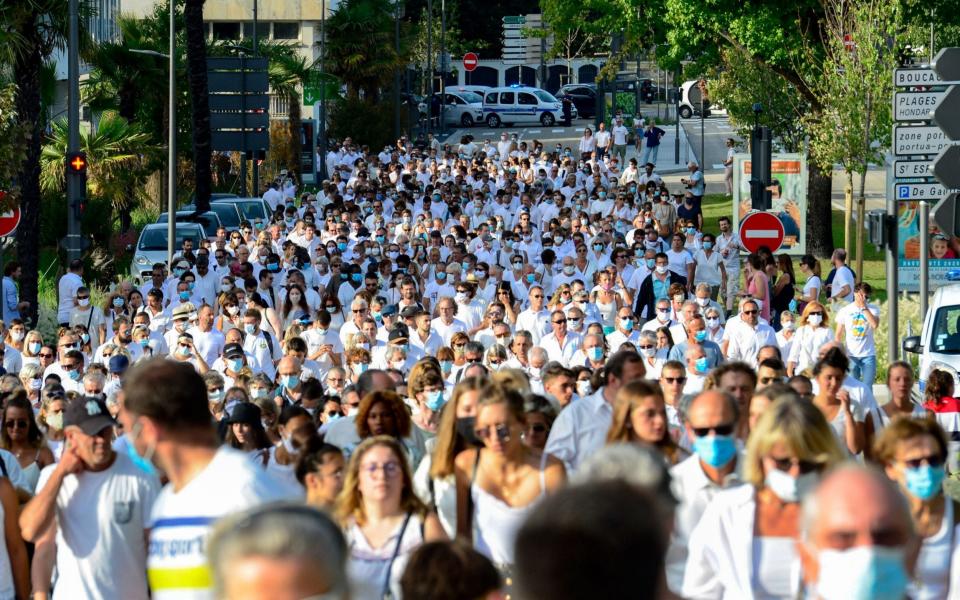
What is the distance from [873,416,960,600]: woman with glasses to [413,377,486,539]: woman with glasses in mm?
1824

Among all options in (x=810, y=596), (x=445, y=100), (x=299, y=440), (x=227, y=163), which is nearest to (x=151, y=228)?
(x=227, y=163)

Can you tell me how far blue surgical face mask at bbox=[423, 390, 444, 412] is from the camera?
444 inches

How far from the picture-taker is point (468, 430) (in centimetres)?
775

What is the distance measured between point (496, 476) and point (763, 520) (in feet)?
5.12

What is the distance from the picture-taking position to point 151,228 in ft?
109

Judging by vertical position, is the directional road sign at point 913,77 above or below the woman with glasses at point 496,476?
above

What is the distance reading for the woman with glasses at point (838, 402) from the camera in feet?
33.9

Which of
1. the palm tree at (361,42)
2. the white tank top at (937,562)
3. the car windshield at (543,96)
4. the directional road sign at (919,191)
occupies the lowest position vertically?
the white tank top at (937,562)

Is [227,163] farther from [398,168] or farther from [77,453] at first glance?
[77,453]

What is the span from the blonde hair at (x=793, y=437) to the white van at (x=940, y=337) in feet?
34.3

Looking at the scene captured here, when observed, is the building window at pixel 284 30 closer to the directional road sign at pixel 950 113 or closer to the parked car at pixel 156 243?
the parked car at pixel 156 243

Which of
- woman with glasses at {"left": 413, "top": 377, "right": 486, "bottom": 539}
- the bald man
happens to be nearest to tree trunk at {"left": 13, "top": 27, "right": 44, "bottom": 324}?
woman with glasses at {"left": 413, "top": 377, "right": 486, "bottom": 539}

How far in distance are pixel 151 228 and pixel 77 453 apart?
26.4m

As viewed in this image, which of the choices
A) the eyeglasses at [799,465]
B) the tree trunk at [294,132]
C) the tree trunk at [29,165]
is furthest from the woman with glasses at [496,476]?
the tree trunk at [294,132]
